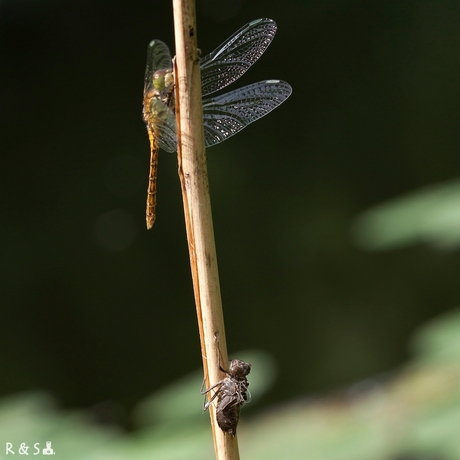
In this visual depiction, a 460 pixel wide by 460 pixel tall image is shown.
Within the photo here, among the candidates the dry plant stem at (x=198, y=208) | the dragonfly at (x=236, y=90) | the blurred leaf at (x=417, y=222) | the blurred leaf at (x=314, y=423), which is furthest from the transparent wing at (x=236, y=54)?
the blurred leaf at (x=314, y=423)

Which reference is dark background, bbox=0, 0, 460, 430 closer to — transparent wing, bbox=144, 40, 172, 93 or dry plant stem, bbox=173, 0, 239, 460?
transparent wing, bbox=144, 40, 172, 93

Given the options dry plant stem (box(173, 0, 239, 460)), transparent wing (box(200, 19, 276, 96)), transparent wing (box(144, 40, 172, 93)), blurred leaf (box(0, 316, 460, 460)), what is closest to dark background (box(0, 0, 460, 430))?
blurred leaf (box(0, 316, 460, 460))

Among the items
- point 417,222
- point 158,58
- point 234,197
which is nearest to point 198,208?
point 158,58

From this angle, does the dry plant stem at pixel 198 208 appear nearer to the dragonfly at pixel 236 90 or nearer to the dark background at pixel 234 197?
the dragonfly at pixel 236 90

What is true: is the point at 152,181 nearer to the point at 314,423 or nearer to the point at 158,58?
the point at 158,58

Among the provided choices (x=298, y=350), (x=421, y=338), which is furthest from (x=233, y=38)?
(x=298, y=350)
